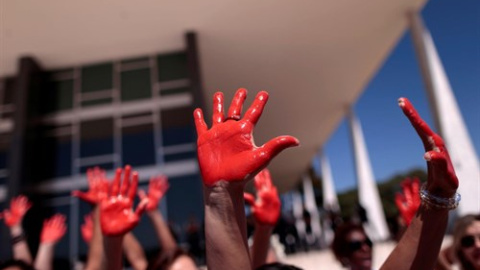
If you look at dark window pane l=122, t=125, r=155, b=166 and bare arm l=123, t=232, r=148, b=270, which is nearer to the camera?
bare arm l=123, t=232, r=148, b=270

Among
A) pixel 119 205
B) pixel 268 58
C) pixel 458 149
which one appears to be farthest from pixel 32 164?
pixel 458 149

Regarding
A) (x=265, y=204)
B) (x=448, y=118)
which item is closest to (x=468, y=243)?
(x=265, y=204)

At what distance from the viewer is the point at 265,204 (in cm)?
227

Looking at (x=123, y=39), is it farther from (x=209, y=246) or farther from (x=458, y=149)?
A: (x=209, y=246)

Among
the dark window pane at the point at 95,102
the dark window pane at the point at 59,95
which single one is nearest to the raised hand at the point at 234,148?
the dark window pane at the point at 95,102

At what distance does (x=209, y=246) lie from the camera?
1.21m

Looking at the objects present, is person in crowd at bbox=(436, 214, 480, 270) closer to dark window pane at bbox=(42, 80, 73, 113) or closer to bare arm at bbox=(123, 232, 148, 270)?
bare arm at bbox=(123, 232, 148, 270)

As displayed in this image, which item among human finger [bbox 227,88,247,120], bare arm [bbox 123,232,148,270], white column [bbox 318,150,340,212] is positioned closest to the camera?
human finger [bbox 227,88,247,120]

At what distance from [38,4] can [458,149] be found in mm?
9623

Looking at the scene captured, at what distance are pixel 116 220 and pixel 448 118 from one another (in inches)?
356

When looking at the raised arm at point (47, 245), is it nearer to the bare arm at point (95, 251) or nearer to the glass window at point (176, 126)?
the bare arm at point (95, 251)

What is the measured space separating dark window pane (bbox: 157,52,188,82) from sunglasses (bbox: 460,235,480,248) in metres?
9.32

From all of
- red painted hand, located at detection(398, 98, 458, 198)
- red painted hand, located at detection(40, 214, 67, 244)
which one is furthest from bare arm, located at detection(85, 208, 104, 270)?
red painted hand, located at detection(398, 98, 458, 198)

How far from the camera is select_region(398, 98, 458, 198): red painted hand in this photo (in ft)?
4.08
